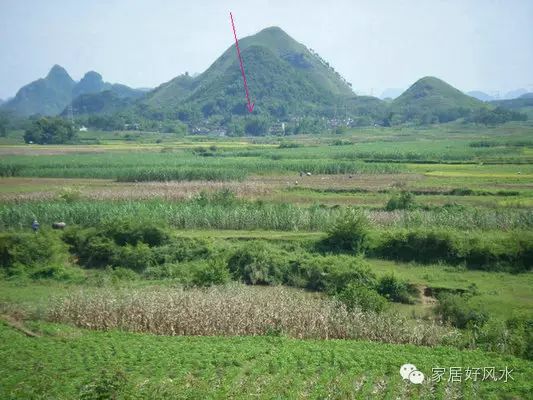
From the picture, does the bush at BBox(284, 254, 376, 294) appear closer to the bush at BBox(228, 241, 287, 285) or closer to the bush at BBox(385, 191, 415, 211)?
the bush at BBox(228, 241, 287, 285)

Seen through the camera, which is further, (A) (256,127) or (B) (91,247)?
(A) (256,127)

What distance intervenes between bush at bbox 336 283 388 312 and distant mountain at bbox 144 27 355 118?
11234cm

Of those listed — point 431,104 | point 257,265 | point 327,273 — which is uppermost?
point 431,104

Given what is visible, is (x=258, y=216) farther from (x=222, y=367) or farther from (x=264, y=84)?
(x=264, y=84)

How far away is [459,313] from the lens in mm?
16703

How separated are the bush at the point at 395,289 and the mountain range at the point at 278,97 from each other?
107m

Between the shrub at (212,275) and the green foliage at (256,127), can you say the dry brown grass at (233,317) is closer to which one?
the shrub at (212,275)

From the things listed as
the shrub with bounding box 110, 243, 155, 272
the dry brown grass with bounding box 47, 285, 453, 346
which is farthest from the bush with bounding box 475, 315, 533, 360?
the shrub with bounding box 110, 243, 155, 272

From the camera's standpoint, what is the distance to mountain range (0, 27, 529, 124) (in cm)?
12850

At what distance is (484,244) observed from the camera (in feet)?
73.3

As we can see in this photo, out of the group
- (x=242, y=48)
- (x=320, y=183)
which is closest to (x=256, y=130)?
(x=242, y=48)

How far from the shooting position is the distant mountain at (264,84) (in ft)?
432

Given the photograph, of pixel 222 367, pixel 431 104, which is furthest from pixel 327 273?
pixel 431 104

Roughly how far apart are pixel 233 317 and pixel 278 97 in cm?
12507
